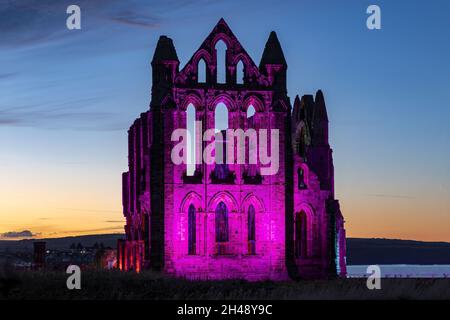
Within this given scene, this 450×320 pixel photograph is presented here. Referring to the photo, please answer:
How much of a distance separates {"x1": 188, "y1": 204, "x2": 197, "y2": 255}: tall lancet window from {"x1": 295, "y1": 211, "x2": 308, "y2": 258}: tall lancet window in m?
5.88

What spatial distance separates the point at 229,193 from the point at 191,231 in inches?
105

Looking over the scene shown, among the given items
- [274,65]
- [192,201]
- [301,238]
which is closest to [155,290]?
[192,201]

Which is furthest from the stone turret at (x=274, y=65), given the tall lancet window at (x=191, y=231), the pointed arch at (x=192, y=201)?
the tall lancet window at (x=191, y=231)

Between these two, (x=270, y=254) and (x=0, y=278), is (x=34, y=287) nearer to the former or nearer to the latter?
(x=0, y=278)

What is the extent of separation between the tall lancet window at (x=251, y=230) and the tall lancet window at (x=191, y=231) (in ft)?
9.19

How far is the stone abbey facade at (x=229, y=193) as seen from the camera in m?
47.6

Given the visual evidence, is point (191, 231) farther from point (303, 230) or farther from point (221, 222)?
point (303, 230)

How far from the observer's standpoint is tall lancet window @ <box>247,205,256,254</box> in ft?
162

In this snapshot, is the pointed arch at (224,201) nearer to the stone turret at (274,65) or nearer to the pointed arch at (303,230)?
the pointed arch at (303,230)

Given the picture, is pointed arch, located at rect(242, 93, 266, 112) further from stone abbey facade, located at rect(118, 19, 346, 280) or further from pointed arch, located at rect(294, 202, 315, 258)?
pointed arch, located at rect(294, 202, 315, 258)
